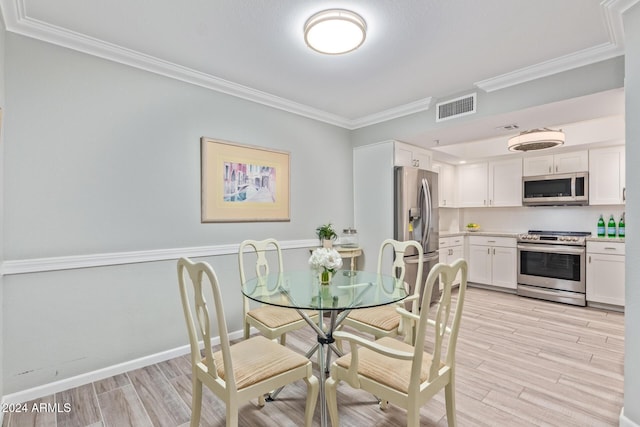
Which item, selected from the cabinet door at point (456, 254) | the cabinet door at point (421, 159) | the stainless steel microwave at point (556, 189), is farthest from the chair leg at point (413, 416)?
the stainless steel microwave at point (556, 189)

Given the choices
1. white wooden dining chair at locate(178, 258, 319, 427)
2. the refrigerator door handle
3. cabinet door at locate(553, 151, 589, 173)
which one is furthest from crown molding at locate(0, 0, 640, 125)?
cabinet door at locate(553, 151, 589, 173)

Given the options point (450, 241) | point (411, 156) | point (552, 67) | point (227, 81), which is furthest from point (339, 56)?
point (450, 241)

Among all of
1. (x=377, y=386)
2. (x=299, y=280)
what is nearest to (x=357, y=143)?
(x=299, y=280)

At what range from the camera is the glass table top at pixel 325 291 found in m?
1.87

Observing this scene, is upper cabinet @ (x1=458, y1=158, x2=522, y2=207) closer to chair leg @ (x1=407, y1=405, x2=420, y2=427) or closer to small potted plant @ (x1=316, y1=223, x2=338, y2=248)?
small potted plant @ (x1=316, y1=223, x2=338, y2=248)

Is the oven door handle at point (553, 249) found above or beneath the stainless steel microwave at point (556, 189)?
beneath

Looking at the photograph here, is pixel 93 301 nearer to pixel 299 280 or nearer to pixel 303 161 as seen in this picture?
pixel 299 280

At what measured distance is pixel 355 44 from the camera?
2.24m

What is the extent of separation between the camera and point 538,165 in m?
5.02

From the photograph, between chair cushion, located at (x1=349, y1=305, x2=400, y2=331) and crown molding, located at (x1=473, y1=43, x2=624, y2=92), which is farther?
crown molding, located at (x1=473, y1=43, x2=624, y2=92)

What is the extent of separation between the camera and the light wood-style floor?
6.40ft

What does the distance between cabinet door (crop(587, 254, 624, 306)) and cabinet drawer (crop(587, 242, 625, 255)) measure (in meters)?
0.05

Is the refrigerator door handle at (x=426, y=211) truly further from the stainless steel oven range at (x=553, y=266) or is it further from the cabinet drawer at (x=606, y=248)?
the cabinet drawer at (x=606, y=248)

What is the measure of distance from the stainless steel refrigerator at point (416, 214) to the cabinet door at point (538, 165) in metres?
1.92
